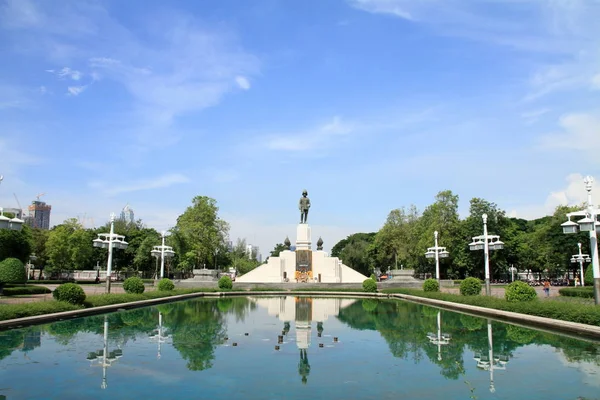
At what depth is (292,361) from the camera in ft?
35.2

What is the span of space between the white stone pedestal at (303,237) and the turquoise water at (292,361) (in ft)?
101

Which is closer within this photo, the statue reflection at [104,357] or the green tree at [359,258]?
the statue reflection at [104,357]

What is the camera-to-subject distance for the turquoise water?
8.16 meters

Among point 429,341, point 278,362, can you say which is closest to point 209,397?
point 278,362

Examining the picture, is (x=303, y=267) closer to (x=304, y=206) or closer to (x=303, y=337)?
(x=304, y=206)

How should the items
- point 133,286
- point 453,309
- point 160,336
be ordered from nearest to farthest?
point 160,336 < point 453,309 < point 133,286

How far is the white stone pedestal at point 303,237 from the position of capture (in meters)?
48.5

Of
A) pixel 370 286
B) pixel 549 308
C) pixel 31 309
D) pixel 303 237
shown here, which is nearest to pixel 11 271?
pixel 31 309

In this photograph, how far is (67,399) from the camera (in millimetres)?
7477

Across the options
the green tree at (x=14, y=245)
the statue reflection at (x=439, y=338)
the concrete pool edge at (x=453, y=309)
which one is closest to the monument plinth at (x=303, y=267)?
the concrete pool edge at (x=453, y=309)

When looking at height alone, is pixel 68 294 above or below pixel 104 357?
above

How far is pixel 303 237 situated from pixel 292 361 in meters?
37.9

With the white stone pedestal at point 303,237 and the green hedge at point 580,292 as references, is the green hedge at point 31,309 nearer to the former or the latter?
the green hedge at point 580,292

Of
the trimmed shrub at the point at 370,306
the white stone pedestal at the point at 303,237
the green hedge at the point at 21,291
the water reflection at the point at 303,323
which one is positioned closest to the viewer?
the water reflection at the point at 303,323
